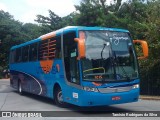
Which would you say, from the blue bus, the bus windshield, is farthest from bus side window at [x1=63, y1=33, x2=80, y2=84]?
the bus windshield

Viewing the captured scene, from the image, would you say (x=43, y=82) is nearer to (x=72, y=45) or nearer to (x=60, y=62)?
(x=60, y=62)

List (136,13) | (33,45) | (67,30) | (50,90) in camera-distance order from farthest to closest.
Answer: (136,13)
(33,45)
(50,90)
(67,30)

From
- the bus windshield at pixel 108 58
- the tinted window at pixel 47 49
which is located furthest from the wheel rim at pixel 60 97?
the bus windshield at pixel 108 58

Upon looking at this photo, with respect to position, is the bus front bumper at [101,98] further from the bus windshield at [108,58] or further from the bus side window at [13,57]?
the bus side window at [13,57]

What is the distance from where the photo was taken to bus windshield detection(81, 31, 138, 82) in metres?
11.9

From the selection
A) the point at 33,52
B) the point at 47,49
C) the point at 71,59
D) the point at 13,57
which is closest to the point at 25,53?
the point at 33,52

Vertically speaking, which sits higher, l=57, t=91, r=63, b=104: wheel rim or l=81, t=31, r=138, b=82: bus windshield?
l=81, t=31, r=138, b=82: bus windshield

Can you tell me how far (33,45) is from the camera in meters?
17.9

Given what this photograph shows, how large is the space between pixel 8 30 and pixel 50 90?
36.6 metres

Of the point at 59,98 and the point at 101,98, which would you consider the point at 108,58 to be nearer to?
the point at 101,98

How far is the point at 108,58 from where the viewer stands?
12.2 meters

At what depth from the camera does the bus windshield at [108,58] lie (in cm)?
1191

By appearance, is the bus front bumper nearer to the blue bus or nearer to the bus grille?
the blue bus

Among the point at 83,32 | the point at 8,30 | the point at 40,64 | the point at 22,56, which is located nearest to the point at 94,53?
the point at 83,32
